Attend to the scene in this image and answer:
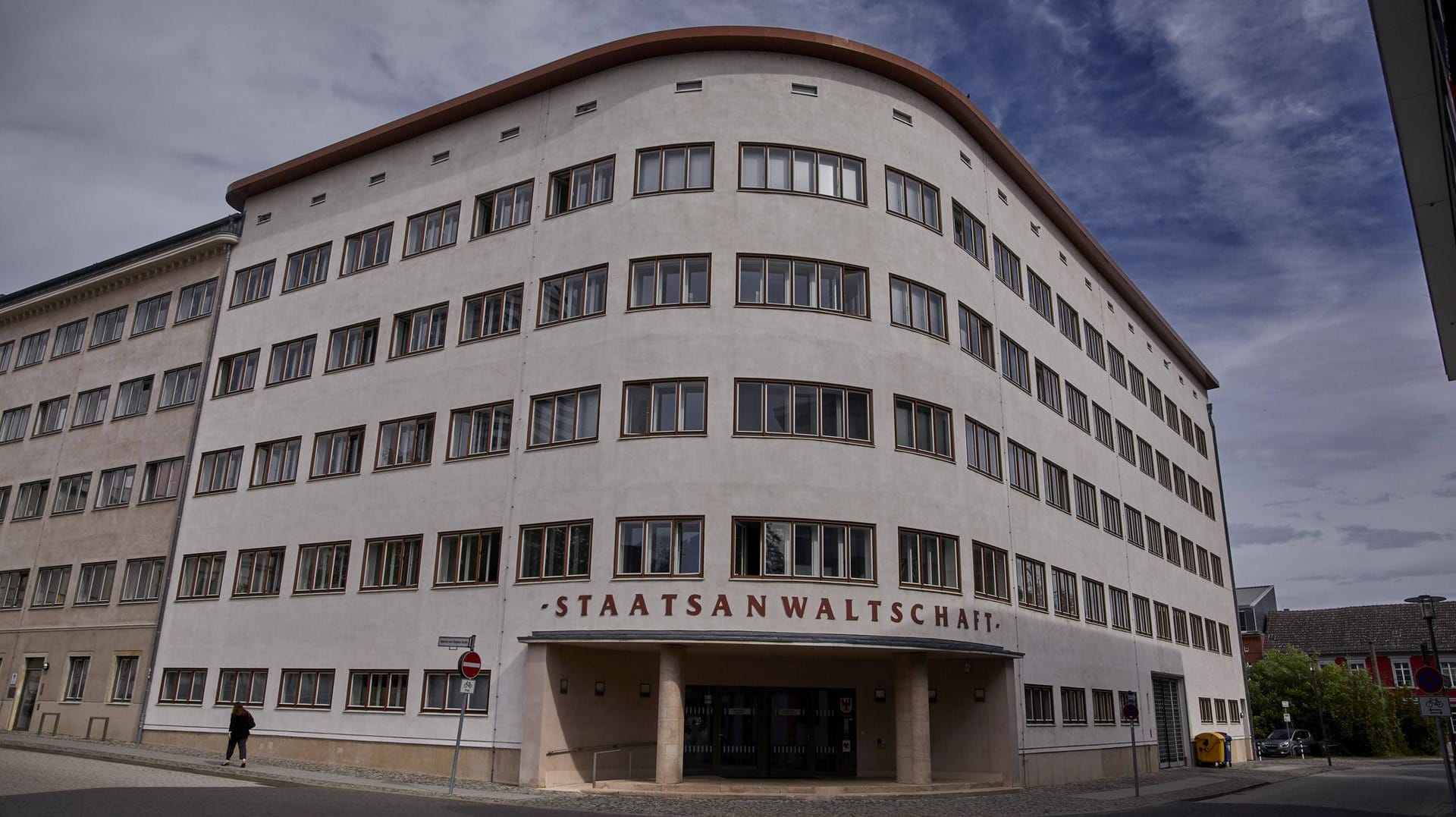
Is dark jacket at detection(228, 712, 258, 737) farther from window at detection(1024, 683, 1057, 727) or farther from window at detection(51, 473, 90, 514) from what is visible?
window at detection(1024, 683, 1057, 727)

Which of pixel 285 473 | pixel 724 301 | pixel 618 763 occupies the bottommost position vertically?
pixel 618 763

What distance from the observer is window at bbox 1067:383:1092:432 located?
39938mm

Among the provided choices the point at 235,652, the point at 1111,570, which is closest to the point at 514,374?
the point at 235,652

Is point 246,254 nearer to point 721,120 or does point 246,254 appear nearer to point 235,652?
point 235,652

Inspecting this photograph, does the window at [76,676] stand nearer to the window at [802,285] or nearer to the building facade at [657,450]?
the building facade at [657,450]

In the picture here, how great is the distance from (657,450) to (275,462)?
15.8 metres

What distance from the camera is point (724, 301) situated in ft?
91.8

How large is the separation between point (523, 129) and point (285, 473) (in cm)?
1388

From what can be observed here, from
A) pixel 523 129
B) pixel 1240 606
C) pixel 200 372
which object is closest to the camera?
pixel 523 129

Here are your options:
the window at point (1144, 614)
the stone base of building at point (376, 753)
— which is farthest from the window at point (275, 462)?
the window at point (1144, 614)

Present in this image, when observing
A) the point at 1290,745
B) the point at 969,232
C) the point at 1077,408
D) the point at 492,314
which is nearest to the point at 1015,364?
the point at 969,232

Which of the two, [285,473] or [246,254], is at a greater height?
[246,254]

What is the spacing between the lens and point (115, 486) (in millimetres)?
40875

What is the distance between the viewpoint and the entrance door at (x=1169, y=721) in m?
43.6
